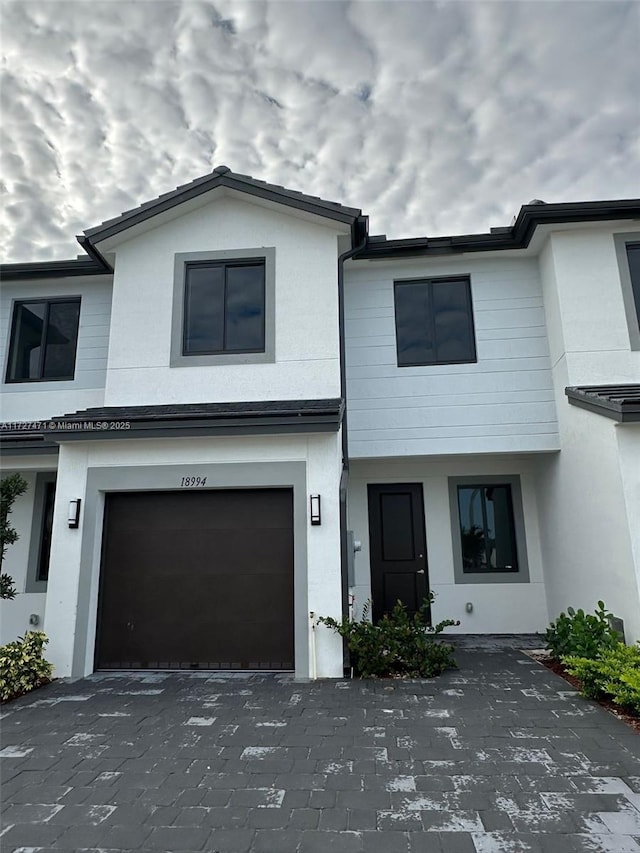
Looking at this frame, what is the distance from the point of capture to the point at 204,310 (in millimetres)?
7574

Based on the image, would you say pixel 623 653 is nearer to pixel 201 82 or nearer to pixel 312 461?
pixel 312 461

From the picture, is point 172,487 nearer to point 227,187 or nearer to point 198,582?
point 198,582

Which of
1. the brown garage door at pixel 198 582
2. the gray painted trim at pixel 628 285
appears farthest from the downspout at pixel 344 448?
the gray painted trim at pixel 628 285

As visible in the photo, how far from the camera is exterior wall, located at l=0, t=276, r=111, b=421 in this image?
8586 mm

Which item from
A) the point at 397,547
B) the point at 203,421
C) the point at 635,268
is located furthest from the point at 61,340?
the point at 635,268

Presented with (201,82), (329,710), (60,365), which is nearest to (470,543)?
(329,710)

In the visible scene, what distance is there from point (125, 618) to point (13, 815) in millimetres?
3298

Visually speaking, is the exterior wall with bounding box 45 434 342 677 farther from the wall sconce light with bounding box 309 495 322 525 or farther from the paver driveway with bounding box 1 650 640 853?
the paver driveway with bounding box 1 650 640 853

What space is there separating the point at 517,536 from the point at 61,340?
8.73 metres

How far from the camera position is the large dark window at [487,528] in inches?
336

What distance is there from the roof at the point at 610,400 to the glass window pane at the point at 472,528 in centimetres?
245

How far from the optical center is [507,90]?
7.86 metres

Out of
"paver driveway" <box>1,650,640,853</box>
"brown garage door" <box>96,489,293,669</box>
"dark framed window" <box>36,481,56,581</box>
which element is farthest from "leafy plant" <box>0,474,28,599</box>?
"dark framed window" <box>36,481,56,581</box>

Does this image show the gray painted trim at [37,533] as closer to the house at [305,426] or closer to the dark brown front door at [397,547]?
the house at [305,426]
